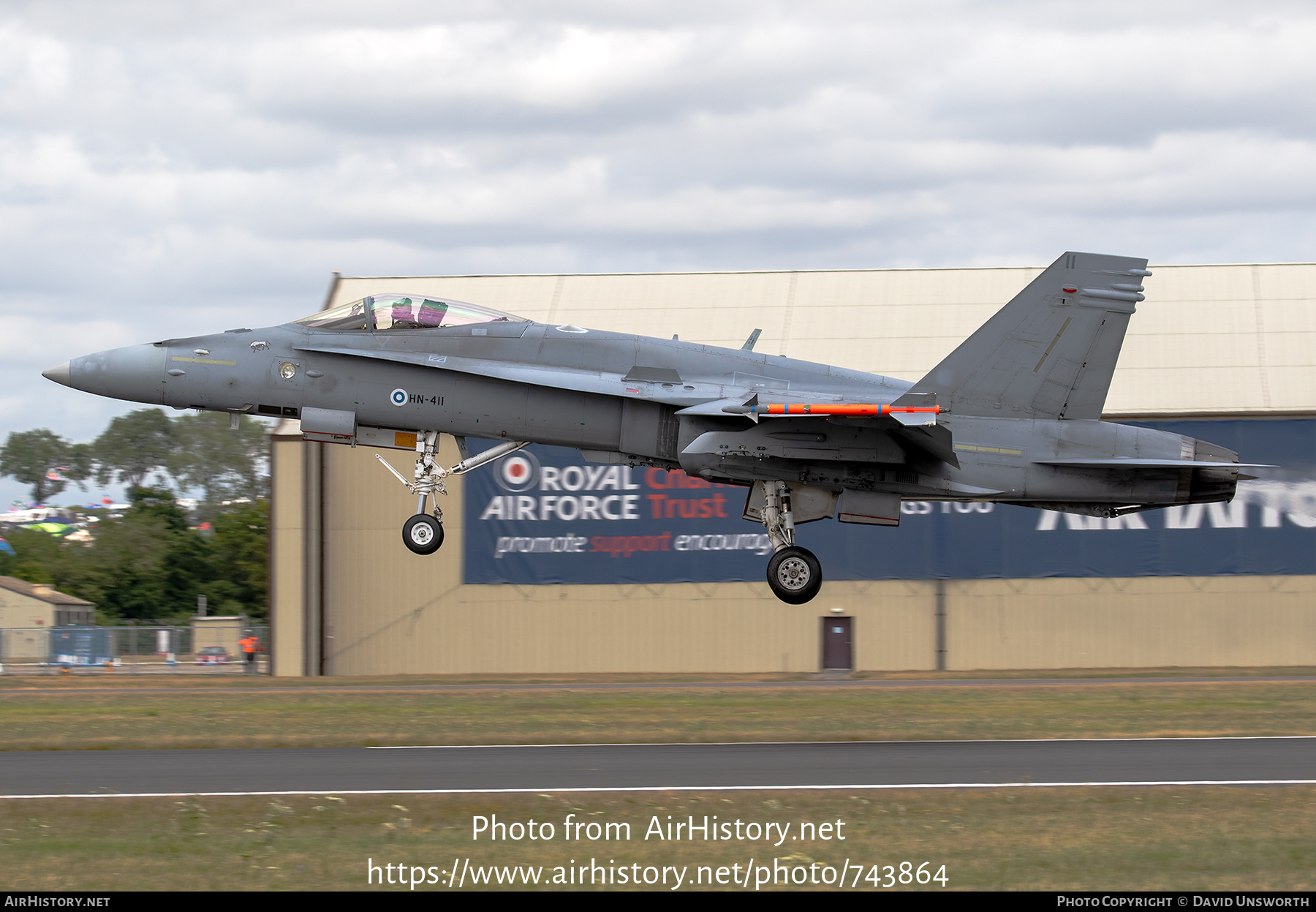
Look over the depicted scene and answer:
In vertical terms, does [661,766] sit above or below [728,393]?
below

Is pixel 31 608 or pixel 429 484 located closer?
pixel 429 484

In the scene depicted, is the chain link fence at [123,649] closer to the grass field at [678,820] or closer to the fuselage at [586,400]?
the grass field at [678,820]

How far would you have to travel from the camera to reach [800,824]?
14688mm

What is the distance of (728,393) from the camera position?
1867cm

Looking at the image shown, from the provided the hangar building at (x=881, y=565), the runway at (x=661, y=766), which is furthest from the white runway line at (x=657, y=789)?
the hangar building at (x=881, y=565)

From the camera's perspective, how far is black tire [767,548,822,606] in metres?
18.9

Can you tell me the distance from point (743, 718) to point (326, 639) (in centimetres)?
1973

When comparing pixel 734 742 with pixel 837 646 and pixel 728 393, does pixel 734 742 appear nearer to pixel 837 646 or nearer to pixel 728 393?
pixel 728 393

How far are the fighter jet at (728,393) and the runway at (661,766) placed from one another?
2720mm

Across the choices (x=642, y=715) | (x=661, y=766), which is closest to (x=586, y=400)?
(x=661, y=766)

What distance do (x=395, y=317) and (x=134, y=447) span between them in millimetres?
119504

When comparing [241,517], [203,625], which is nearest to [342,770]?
[203,625]

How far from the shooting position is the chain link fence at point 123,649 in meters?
50.1

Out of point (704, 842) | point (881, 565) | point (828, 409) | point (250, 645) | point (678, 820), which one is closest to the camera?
point (704, 842)
